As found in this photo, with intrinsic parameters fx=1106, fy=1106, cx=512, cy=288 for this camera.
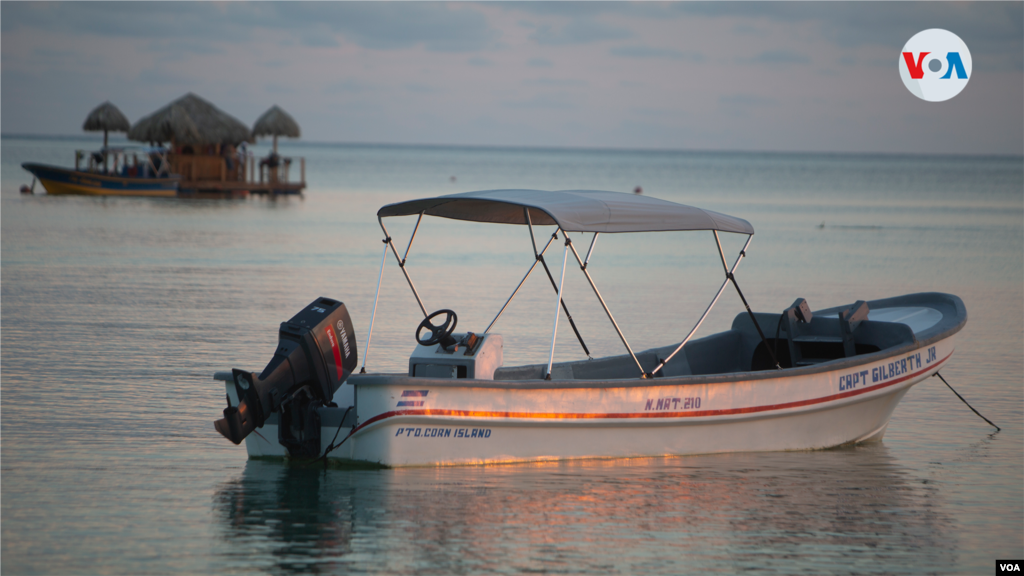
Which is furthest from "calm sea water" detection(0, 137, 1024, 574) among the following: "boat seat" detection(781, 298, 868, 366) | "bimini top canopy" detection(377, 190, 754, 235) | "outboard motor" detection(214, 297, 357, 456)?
"bimini top canopy" detection(377, 190, 754, 235)

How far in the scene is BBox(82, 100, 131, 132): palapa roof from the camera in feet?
152

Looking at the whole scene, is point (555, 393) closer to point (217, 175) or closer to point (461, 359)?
point (461, 359)

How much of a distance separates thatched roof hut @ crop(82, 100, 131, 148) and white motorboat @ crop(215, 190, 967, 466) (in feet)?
135

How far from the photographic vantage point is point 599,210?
802cm

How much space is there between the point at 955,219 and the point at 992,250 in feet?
47.8

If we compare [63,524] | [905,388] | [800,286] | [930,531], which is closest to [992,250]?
[800,286]

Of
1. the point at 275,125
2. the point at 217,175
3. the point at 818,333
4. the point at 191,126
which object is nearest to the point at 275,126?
the point at 275,125

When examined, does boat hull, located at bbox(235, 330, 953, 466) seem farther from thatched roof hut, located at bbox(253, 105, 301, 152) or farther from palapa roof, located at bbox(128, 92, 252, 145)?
thatched roof hut, located at bbox(253, 105, 301, 152)

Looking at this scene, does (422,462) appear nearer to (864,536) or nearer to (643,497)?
(643,497)

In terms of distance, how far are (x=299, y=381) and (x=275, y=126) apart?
145 ft

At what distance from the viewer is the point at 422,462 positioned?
303 inches

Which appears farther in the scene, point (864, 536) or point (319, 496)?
point (319, 496)

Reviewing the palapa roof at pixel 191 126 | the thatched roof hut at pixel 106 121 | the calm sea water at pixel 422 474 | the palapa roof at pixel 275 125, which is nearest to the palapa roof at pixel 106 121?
the thatched roof hut at pixel 106 121

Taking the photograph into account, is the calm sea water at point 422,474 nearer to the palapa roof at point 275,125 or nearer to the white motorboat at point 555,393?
the white motorboat at point 555,393
